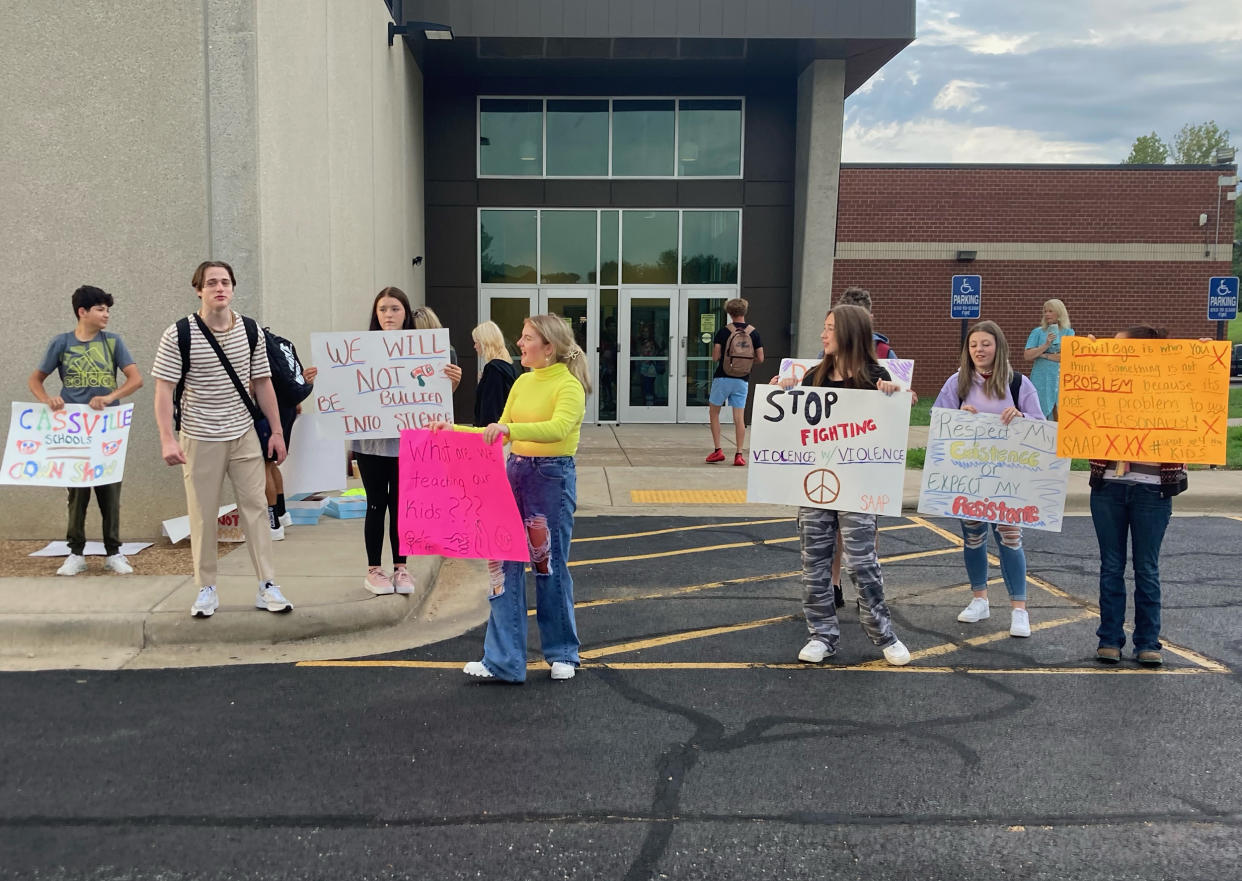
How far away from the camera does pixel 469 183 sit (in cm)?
1812

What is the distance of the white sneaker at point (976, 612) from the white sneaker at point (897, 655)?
968 millimetres

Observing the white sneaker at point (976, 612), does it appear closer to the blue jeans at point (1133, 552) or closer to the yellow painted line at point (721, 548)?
the blue jeans at point (1133, 552)

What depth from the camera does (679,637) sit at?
5957mm

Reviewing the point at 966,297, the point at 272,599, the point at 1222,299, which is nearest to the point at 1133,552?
the point at 272,599

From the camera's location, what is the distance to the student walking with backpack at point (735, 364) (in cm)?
1302

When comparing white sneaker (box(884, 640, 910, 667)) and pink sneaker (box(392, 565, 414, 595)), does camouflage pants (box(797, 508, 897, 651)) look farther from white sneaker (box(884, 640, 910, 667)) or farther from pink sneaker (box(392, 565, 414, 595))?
pink sneaker (box(392, 565, 414, 595))

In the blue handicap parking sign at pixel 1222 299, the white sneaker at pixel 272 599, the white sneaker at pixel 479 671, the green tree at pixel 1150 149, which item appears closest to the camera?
the white sneaker at pixel 479 671

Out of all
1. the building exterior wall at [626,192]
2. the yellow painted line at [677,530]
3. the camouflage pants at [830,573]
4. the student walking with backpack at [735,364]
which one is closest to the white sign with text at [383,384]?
the camouflage pants at [830,573]

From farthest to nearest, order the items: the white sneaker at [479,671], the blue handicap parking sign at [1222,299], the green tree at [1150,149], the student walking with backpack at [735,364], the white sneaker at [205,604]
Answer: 1. the green tree at [1150,149]
2. the blue handicap parking sign at [1222,299]
3. the student walking with backpack at [735,364]
4. the white sneaker at [205,604]
5. the white sneaker at [479,671]

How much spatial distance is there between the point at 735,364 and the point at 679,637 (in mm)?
7546

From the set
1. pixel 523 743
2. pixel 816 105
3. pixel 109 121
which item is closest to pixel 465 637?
pixel 523 743

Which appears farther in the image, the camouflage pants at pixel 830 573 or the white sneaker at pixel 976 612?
the white sneaker at pixel 976 612

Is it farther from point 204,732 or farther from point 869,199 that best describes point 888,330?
point 204,732

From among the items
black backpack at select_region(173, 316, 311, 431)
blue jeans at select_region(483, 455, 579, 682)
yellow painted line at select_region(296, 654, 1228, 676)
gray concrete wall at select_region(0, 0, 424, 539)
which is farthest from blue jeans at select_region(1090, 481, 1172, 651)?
gray concrete wall at select_region(0, 0, 424, 539)
